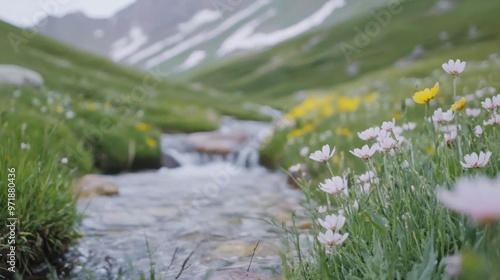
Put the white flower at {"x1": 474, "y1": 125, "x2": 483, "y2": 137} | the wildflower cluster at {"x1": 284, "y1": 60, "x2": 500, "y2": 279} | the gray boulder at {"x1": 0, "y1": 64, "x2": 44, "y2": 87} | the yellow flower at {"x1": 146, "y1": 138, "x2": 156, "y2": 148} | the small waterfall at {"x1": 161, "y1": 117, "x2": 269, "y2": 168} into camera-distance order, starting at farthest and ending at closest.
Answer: the gray boulder at {"x1": 0, "y1": 64, "x2": 44, "y2": 87}, the small waterfall at {"x1": 161, "y1": 117, "x2": 269, "y2": 168}, the yellow flower at {"x1": 146, "y1": 138, "x2": 156, "y2": 148}, the white flower at {"x1": 474, "y1": 125, "x2": 483, "y2": 137}, the wildflower cluster at {"x1": 284, "y1": 60, "x2": 500, "y2": 279}

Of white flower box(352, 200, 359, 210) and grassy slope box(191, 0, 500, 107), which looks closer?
white flower box(352, 200, 359, 210)

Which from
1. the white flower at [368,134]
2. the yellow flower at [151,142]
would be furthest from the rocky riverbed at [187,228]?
the yellow flower at [151,142]

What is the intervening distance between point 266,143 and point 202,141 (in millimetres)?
4257

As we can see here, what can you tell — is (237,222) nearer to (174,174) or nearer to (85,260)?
(85,260)

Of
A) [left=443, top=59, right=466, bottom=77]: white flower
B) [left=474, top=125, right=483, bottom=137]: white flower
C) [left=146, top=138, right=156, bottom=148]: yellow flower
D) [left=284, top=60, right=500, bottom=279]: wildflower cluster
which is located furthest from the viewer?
[left=146, top=138, right=156, bottom=148]: yellow flower

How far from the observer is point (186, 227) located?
548cm

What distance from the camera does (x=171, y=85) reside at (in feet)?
199

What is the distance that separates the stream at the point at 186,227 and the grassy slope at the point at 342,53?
6508 cm

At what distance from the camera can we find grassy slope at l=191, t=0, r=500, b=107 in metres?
79.3

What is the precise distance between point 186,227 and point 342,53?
100081 mm

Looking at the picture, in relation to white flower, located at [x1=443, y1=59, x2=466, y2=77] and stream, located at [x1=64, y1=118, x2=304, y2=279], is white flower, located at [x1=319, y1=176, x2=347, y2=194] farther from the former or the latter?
white flower, located at [x1=443, y1=59, x2=466, y2=77]

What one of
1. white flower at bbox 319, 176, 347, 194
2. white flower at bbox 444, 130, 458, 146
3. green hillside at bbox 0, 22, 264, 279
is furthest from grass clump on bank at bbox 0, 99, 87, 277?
white flower at bbox 444, 130, 458, 146

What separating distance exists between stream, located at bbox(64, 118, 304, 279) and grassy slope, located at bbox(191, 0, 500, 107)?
6508 centimetres

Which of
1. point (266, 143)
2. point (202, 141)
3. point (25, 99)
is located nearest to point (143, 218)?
point (266, 143)
